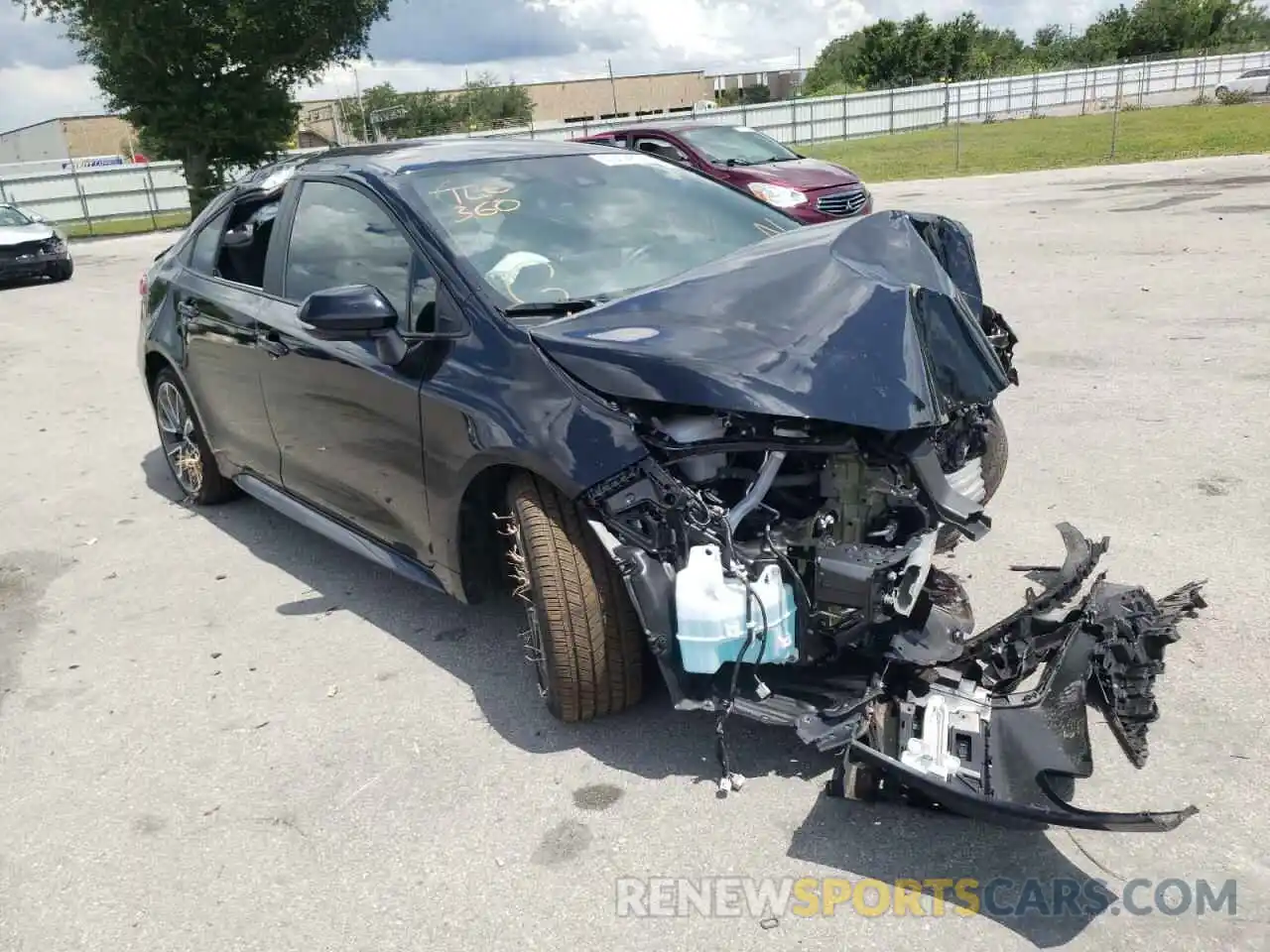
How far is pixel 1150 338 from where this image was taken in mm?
7328

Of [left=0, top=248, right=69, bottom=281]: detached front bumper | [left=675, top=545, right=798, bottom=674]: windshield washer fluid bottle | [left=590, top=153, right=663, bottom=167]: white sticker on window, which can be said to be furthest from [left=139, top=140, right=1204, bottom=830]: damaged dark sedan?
[left=0, top=248, right=69, bottom=281]: detached front bumper

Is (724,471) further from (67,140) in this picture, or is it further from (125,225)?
(67,140)

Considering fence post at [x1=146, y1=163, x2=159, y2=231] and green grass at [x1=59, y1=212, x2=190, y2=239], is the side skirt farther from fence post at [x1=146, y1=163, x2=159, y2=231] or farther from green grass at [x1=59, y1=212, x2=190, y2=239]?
fence post at [x1=146, y1=163, x2=159, y2=231]

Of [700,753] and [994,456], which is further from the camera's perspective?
[994,456]

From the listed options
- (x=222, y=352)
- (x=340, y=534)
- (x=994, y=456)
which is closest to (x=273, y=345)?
(x=222, y=352)

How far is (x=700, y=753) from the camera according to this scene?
125 inches

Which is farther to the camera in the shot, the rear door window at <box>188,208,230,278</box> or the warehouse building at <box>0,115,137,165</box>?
the warehouse building at <box>0,115,137,165</box>

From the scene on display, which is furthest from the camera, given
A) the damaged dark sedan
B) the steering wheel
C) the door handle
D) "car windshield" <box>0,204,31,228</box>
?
"car windshield" <box>0,204,31,228</box>

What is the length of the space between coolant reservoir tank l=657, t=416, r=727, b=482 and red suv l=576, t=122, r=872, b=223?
9.57m

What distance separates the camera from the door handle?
4.24m

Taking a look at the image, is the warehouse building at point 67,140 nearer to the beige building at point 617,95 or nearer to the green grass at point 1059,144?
the beige building at point 617,95

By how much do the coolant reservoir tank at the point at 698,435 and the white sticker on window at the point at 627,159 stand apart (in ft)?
6.11

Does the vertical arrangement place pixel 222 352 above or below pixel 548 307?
below

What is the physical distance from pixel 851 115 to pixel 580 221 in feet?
123
